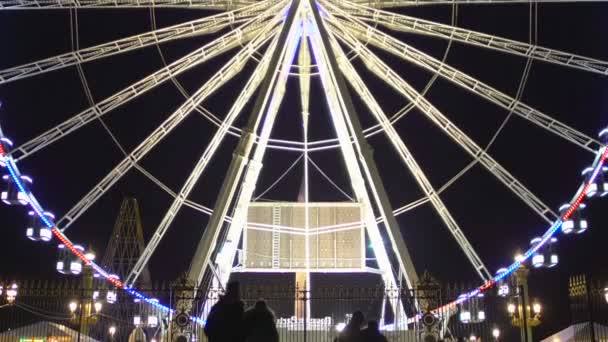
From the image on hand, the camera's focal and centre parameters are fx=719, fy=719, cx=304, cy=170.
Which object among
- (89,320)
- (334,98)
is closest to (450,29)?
(334,98)

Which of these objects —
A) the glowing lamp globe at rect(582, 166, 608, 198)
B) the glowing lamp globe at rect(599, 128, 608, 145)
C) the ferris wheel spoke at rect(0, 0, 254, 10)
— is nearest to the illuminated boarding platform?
the ferris wheel spoke at rect(0, 0, 254, 10)

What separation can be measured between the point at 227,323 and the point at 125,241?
48085mm

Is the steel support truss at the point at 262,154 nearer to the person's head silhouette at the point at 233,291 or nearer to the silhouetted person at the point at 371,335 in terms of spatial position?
the silhouetted person at the point at 371,335

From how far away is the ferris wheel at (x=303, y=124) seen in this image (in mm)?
23625

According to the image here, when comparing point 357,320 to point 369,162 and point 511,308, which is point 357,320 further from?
point 511,308

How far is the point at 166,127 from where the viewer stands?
25484 mm

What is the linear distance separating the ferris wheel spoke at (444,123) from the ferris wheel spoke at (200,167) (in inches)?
135

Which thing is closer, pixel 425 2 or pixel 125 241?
pixel 425 2

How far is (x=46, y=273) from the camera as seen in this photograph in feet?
151

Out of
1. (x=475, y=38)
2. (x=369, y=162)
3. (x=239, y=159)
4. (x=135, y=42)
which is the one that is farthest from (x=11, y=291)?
(x=475, y=38)

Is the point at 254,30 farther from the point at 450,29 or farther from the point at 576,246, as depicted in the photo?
the point at 576,246

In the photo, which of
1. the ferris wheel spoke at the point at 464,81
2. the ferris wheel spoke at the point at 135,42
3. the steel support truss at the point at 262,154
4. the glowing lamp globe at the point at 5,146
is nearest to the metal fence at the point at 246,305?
the steel support truss at the point at 262,154

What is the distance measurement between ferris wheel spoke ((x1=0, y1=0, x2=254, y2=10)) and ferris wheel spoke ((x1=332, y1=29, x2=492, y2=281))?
4.47 meters

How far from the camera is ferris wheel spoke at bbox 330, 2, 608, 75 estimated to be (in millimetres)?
23109
